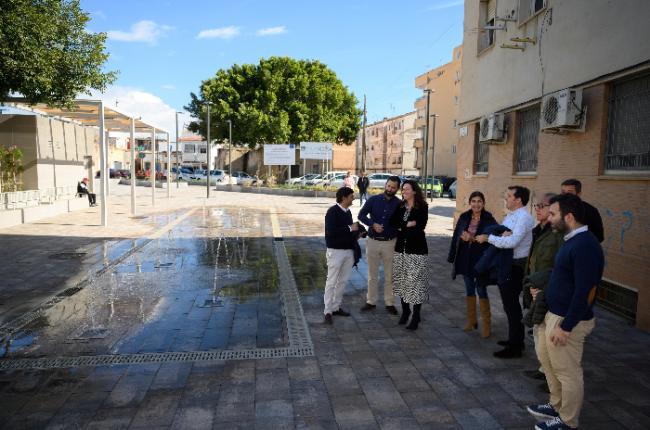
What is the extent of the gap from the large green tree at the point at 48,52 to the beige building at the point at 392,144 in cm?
4967

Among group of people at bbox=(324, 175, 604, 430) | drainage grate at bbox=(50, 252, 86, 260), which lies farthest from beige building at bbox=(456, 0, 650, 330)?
drainage grate at bbox=(50, 252, 86, 260)

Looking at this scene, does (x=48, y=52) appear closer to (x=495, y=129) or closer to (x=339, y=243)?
(x=339, y=243)

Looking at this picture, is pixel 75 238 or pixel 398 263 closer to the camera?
pixel 398 263

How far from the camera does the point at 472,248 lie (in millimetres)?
5316

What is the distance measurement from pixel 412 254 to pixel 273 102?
1346 inches

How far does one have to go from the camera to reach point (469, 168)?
12.8 meters

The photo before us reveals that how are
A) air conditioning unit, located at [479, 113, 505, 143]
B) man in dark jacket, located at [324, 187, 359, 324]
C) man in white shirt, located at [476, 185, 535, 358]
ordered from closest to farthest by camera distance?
man in white shirt, located at [476, 185, 535, 358] → man in dark jacket, located at [324, 187, 359, 324] → air conditioning unit, located at [479, 113, 505, 143]

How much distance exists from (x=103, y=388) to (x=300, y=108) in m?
36.1

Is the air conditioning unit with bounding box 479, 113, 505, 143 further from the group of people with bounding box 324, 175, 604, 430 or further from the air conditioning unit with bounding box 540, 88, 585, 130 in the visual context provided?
the group of people with bounding box 324, 175, 604, 430

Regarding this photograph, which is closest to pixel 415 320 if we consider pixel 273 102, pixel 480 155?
pixel 480 155

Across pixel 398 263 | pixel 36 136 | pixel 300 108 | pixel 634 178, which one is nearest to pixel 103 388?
pixel 398 263

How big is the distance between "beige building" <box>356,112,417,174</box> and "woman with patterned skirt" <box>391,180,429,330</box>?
54110mm

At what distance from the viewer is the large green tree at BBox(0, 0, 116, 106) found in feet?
30.1

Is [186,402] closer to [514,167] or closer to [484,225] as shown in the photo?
[484,225]
